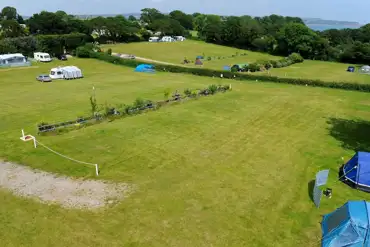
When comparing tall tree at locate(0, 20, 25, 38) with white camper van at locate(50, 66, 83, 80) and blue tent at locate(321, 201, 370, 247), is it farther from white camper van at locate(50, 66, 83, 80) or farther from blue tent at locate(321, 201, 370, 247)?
blue tent at locate(321, 201, 370, 247)

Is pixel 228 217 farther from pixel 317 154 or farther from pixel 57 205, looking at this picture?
pixel 317 154

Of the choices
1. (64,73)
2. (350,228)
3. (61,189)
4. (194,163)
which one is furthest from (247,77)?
(350,228)

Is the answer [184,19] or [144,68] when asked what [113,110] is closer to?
[144,68]

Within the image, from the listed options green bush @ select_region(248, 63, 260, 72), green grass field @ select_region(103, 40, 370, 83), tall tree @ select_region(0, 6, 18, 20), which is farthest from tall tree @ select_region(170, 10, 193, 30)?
green bush @ select_region(248, 63, 260, 72)

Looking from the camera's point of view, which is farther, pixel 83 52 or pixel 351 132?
pixel 83 52

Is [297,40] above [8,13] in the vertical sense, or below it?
below

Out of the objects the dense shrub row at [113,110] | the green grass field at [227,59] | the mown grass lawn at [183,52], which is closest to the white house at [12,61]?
the mown grass lawn at [183,52]
